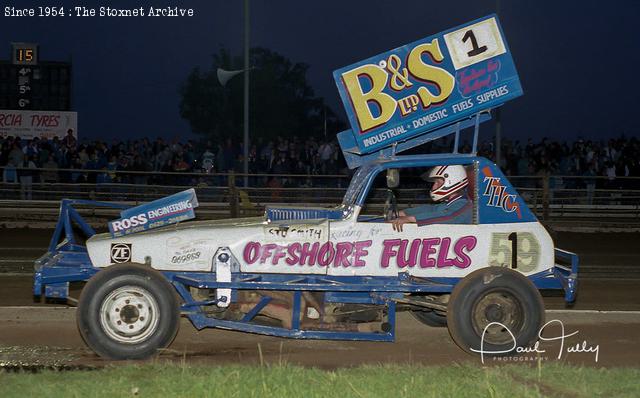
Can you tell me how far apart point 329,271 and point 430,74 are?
193cm

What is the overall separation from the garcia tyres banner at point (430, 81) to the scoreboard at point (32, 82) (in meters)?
23.9

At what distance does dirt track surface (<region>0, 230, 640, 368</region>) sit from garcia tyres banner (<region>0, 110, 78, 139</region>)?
64.8 ft

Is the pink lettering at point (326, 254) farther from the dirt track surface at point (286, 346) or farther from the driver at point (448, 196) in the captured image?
the dirt track surface at point (286, 346)

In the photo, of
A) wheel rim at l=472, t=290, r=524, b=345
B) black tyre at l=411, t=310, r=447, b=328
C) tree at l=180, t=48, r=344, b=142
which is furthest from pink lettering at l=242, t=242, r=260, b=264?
tree at l=180, t=48, r=344, b=142

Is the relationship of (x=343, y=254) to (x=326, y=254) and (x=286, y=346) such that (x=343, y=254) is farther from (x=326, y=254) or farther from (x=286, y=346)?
(x=286, y=346)

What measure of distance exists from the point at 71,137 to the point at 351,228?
732 inches

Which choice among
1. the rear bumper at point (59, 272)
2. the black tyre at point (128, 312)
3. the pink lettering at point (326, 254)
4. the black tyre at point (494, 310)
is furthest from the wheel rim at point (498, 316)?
the rear bumper at point (59, 272)

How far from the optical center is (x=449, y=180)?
27.3 ft

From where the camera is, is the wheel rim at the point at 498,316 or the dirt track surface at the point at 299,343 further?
the dirt track surface at the point at 299,343

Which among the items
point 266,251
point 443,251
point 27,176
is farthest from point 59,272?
point 27,176

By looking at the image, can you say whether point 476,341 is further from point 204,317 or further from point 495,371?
point 204,317

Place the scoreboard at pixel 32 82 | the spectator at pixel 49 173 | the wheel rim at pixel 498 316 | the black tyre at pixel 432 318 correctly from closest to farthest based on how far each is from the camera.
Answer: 1. the wheel rim at pixel 498 316
2. the black tyre at pixel 432 318
3. the spectator at pixel 49 173
4. the scoreboard at pixel 32 82

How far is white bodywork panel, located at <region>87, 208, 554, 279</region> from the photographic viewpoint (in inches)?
306

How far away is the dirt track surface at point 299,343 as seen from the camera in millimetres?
7930
